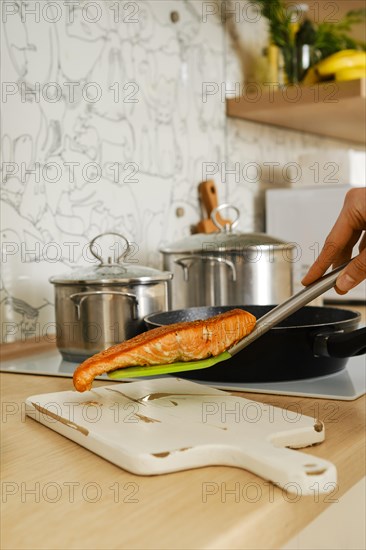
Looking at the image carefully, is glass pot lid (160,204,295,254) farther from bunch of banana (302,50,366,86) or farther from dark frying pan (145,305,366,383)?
bunch of banana (302,50,366,86)

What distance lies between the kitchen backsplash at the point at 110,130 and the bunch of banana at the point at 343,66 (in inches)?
8.5

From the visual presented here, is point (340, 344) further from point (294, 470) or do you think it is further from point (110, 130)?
point (110, 130)

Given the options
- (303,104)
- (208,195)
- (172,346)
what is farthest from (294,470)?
(303,104)

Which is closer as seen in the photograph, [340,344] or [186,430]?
[186,430]

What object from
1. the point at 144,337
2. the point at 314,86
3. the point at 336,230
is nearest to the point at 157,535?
the point at 144,337

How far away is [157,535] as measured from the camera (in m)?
0.42

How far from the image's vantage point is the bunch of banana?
1566 millimetres

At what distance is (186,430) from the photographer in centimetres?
58

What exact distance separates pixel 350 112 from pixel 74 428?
1.35 metres

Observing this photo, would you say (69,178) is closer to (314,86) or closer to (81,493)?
(314,86)

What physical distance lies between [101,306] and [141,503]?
0.52 meters

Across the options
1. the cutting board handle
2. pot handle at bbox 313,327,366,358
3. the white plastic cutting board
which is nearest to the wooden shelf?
pot handle at bbox 313,327,366,358

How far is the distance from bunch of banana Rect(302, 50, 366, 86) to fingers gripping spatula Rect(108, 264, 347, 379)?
3.23 feet

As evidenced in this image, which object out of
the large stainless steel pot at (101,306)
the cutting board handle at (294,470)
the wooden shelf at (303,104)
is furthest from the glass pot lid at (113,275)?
the wooden shelf at (303,104)
